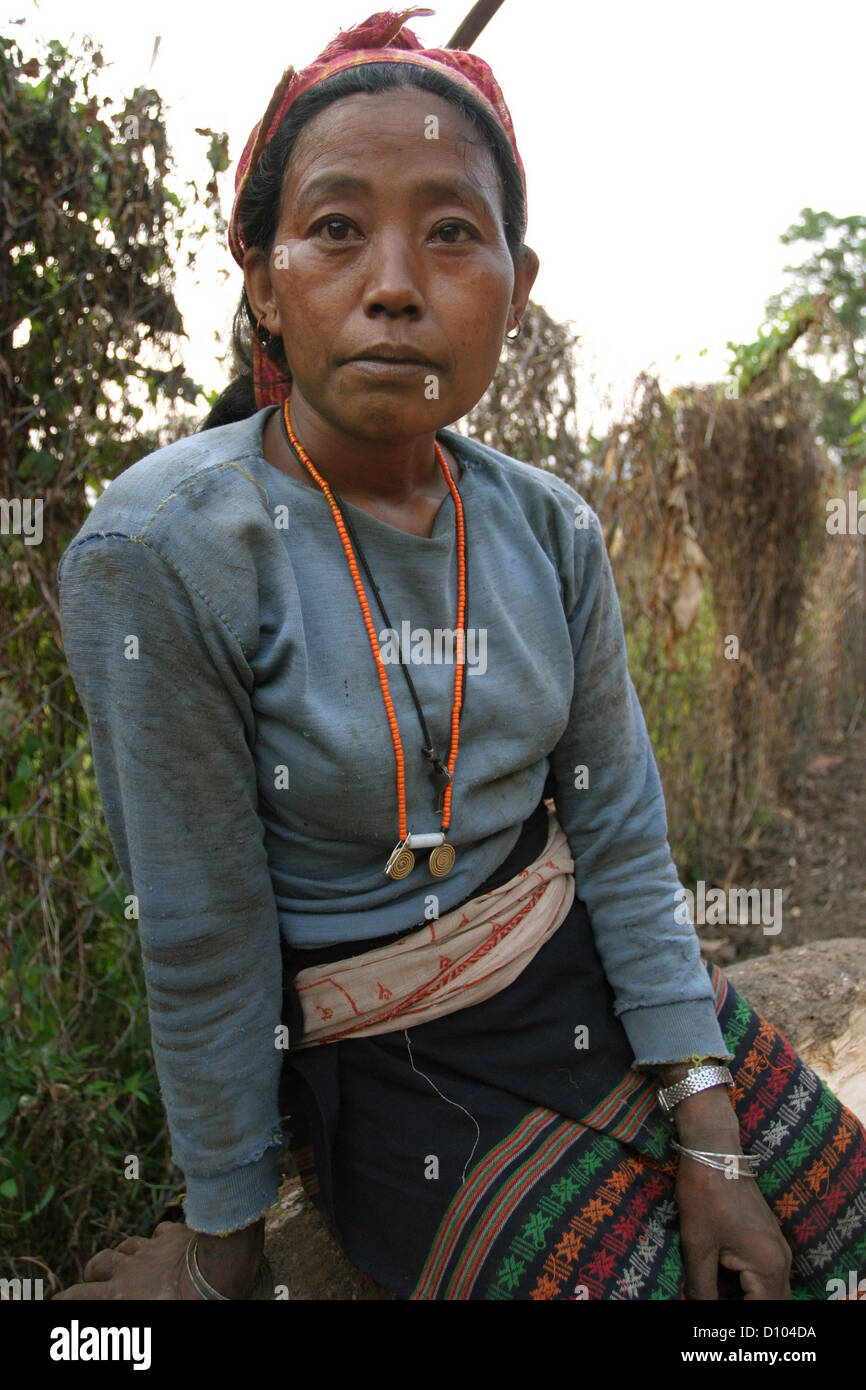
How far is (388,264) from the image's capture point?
4.15ft

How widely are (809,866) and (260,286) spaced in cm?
456

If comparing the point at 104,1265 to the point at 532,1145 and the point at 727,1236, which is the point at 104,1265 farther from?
the point at 727,1236

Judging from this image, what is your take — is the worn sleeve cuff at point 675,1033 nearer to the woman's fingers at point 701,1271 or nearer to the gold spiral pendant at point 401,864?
the woman's fingers at point 701,1271

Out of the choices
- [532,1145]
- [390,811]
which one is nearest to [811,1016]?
[532,1145]

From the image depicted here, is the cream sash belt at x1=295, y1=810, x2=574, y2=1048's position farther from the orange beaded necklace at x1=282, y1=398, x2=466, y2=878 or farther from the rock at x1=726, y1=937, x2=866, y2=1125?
the rock at x1=726, y1=937, x2=866, y2=1125

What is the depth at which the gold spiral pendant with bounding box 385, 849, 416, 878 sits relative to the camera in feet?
4.56

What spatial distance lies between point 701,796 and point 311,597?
383 cm

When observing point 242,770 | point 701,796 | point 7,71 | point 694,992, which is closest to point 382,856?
point 242,770

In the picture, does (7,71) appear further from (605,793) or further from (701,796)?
(701,796)

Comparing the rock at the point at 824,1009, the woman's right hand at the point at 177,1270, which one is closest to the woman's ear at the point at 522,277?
the woman's right hand at the point at 177,1270

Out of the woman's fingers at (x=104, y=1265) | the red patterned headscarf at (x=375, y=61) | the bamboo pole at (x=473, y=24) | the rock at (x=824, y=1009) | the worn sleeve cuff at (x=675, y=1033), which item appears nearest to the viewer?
the red patterned headscarf at (x=375, y=61)

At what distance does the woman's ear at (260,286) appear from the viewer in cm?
146

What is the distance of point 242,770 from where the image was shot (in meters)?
1.30

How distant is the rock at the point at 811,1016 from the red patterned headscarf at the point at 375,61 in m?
1.74
